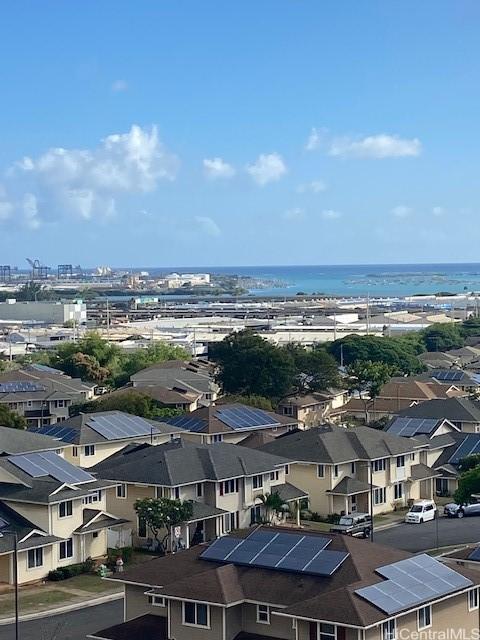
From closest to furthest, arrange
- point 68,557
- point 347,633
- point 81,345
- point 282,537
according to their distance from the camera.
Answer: point 347,633, point 282,537, point 68,557, point 81,345

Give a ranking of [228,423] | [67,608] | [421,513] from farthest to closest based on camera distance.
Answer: [228,423], [421,513], [67,608]

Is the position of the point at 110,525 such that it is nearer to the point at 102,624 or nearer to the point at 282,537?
the point at 102,624

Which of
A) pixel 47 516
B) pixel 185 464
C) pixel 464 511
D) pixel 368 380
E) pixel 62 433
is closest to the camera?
pixel 47 516

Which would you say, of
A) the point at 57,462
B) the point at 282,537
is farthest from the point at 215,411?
the point at 282,537

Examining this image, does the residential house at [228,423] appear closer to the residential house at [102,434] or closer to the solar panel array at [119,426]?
the residential house at [102,434]

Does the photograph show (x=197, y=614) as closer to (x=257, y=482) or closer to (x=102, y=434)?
(x=257, y=482)

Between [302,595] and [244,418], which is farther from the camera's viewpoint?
[244,418]

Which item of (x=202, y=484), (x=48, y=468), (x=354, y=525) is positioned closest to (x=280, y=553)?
(x=48, y=468)
